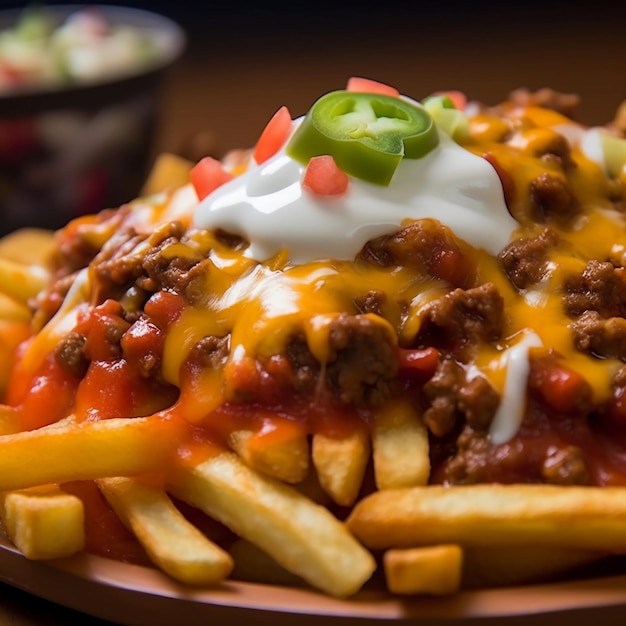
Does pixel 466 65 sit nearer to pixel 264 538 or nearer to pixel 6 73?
pixel 6 73

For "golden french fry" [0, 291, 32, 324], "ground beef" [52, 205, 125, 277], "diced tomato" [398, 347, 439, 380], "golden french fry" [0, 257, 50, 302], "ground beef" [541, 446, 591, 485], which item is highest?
"diced tomato" [398, 347, 439, 380]

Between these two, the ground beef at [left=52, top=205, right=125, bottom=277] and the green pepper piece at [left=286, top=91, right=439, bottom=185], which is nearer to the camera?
the green pepper piece at [left=286, top=91, right=439, bottom=185]

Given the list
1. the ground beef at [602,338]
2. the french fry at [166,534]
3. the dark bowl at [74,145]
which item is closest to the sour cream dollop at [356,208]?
the ground beef at [602,338]

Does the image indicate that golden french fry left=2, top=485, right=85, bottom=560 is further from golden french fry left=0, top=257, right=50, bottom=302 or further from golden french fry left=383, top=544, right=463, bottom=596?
golden french fry left=0, top=257, right=50, bottom=302

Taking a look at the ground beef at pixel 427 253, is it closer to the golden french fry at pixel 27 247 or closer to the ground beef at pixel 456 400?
the ground beef at pixel 456 400

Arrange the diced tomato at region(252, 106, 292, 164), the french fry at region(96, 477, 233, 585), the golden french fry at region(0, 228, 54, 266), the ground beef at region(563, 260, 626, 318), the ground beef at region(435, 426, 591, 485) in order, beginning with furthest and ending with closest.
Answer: the golden french fry at region(0, 228, 54, 266) → the diced tomato at region(252, 106, 292, 164) → the ground beef at region(563, 260, 626, 318) → the ground beef at region(435, 426, 591, 485) → the french fry at region(96, 477, 233, 585)

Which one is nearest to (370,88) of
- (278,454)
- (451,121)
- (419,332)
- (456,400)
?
(451,121)

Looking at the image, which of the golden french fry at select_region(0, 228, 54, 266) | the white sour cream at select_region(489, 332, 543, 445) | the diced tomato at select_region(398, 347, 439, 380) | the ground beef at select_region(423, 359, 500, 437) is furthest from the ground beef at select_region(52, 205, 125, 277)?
the white sour cream at select_region(489, 332, 543, 445)
